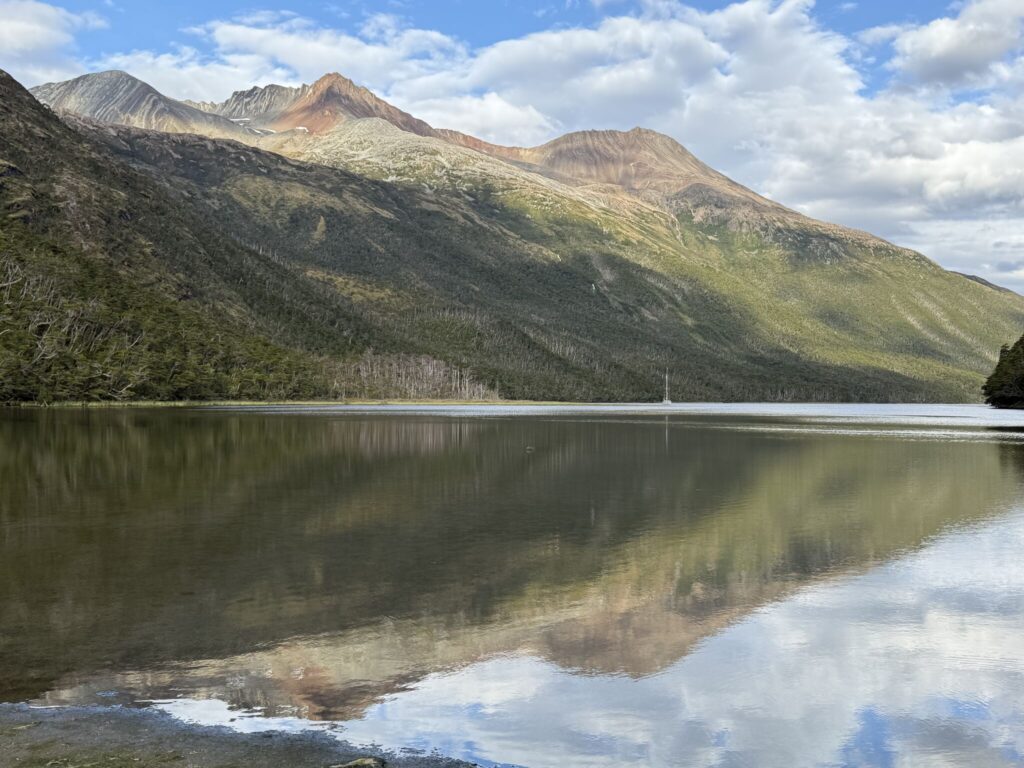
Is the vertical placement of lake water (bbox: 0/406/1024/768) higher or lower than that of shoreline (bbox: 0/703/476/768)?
lower

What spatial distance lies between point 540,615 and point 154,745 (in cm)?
975

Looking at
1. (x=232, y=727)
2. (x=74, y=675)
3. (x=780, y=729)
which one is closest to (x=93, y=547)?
(x=74, y=675)

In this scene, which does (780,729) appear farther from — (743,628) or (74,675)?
(74,675)

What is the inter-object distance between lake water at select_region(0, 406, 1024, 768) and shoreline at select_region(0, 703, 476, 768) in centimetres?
51

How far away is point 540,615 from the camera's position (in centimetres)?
2006

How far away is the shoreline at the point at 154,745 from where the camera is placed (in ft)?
37.3

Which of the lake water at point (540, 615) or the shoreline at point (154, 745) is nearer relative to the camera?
the shoreline at point (154, 745)

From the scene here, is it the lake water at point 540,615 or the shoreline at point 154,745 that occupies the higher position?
the shoreline at point 154,745

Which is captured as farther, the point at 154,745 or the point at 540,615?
the point at 540,615

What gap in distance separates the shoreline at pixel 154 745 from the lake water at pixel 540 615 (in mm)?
512

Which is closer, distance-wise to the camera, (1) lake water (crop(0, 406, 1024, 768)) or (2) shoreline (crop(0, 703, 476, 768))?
(2) shoreline (crop(0, 703, 476, 768))

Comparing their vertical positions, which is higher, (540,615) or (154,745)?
(154,745)

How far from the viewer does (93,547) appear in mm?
26984

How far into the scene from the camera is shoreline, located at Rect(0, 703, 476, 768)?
1136 cm
